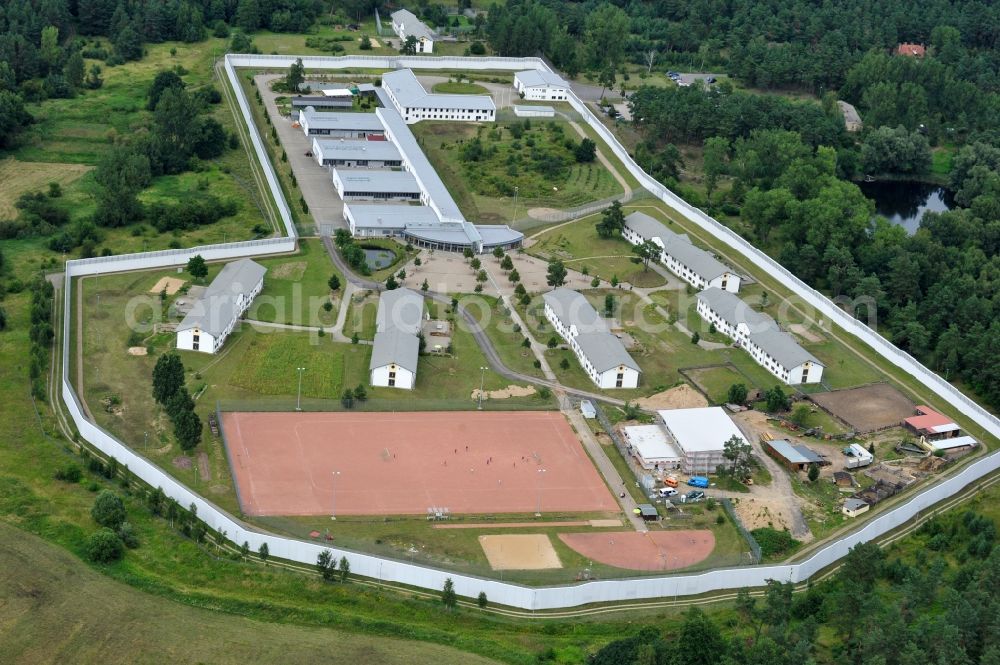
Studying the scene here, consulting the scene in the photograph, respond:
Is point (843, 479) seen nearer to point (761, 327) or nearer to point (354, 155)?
point (761, 327)

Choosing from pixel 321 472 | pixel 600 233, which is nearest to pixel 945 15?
pixel 600 233

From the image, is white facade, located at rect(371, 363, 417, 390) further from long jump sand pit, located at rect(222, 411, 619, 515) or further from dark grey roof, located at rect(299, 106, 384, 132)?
dark grey roof, located at rect(299, 106, 384, 132)

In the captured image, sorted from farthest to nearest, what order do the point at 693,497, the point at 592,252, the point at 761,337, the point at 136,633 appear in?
the point at 592,252 → the point at 761,337 → the point at 693,497 → the point at 136,633

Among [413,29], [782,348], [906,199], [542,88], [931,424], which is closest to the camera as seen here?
[931,424]

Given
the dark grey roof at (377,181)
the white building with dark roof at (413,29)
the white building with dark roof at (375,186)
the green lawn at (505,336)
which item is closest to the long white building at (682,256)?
the green lawn at (505,336)

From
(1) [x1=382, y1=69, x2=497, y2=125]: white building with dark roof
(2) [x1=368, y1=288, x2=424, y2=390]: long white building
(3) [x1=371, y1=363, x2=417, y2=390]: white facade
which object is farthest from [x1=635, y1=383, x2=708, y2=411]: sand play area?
(1) [x1=382, y1=69, x2=497, y2=125]: white building with dark roof

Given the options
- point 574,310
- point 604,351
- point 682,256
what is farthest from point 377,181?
point 604,351

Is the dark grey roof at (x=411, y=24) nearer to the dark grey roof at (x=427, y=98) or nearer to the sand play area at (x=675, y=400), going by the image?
the dark grey roof at (x=427, y=98)
